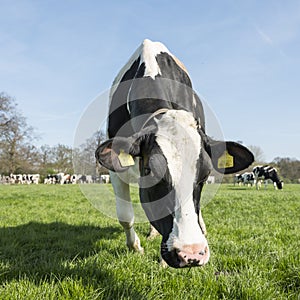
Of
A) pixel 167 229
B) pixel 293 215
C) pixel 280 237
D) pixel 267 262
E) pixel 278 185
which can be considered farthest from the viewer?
pixel 278 185

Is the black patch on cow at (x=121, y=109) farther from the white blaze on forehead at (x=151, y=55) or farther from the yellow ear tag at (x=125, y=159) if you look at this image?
the yellow ear tag at (x=125, y=159)

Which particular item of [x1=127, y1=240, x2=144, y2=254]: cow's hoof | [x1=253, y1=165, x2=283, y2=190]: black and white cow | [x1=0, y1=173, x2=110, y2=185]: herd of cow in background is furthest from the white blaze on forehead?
[x1=0, y1=173, x2=110, y2=185]: herd of cow in background

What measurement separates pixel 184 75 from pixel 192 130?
1.71 meters

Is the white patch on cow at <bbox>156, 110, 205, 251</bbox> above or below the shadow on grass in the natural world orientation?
above

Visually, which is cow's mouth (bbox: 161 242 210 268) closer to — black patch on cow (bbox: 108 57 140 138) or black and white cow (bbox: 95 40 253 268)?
black and white cow (bbox: 95 40 253 268)

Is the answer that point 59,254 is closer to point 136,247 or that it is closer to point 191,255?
point 136,247

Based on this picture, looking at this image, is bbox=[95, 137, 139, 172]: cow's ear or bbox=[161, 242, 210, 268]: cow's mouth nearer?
bbox=[161, 242, 210, 268]: cow's mouth

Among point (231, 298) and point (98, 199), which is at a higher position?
point (98, 199)

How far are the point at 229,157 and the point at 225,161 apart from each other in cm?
6

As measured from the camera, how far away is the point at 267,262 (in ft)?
11.7

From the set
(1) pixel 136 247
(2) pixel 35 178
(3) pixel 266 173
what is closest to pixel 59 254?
(1) pixel 136 247

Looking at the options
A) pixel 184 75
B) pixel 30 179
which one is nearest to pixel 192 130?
pixel 184 75

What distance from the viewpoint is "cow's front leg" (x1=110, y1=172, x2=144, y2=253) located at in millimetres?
4262

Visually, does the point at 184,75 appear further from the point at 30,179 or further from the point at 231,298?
the point at 30,179
